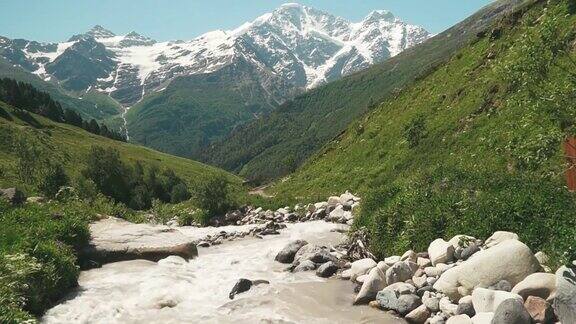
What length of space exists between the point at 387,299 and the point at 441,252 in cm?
336

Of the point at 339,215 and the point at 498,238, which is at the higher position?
the point at 498,238

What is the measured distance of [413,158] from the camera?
43.8 metres

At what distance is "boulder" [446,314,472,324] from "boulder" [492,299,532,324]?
39.0 inches

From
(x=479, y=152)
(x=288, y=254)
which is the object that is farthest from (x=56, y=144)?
(x=479, y=152)

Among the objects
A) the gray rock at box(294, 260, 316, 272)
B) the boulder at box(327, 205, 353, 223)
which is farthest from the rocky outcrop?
the boulder at box(327, 205, 353, 223)

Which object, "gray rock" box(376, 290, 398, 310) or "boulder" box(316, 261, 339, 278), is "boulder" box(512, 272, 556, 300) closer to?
"gray rock" box(376, 290, 398, 310)

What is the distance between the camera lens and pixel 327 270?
22641 millimetres

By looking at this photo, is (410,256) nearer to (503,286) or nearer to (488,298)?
(503,286)

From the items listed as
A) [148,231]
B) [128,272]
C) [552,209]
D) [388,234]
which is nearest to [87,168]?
[148,231]

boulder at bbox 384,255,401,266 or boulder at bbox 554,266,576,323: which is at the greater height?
boulder at bbox 554,266,576,323

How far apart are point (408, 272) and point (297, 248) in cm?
931

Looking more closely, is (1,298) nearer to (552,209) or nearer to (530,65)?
(530,65)

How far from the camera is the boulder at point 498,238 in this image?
17391 millimetres

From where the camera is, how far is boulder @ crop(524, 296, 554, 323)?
13.0 metres
